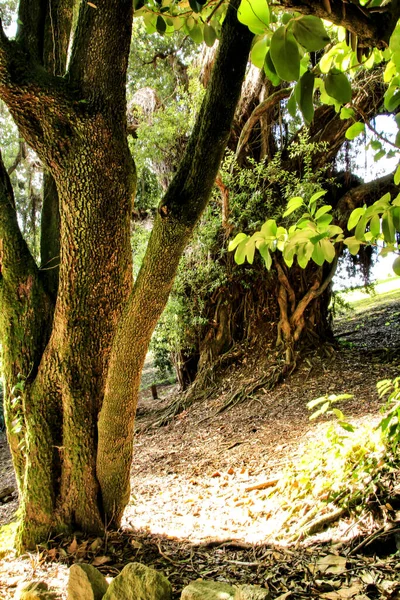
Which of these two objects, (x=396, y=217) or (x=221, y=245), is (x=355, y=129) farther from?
(x=221, y=245)

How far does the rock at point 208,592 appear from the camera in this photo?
136 centimetres

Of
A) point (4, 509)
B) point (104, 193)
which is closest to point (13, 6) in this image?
point (104, 193)

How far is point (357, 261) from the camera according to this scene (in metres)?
7.25

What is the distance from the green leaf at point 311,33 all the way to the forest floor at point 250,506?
1599 mm

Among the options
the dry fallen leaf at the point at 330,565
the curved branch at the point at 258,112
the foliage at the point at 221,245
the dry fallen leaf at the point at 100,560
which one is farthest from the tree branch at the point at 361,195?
the dry fallen leaf at the point at 100,560

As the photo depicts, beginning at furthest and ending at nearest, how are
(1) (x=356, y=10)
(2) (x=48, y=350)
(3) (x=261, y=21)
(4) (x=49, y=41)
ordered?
(4) (x=49, y=41), (2) (x=48, y=350), (1) (x=356, y=10), (3) (x=261, y=21)

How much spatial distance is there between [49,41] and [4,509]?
4.34 m

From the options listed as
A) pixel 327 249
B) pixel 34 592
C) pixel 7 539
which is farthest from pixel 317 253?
pixel 7 539

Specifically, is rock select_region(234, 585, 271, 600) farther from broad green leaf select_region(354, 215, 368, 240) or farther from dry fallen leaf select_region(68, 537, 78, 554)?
broad green leaf select_region(354, 215, 368, 240)

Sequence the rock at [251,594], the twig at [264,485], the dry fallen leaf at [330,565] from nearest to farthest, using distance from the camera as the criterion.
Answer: the rock at [251,594] → the dry fallen leaf at [330,565] → the twig at [264,485]

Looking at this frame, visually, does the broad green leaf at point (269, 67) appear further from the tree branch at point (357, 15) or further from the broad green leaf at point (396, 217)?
the broad green leaf at point (396, 217)

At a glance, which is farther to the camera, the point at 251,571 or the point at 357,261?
the point at 357,261

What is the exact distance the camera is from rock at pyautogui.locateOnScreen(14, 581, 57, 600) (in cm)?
161

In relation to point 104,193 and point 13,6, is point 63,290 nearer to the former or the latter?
point 104,193
